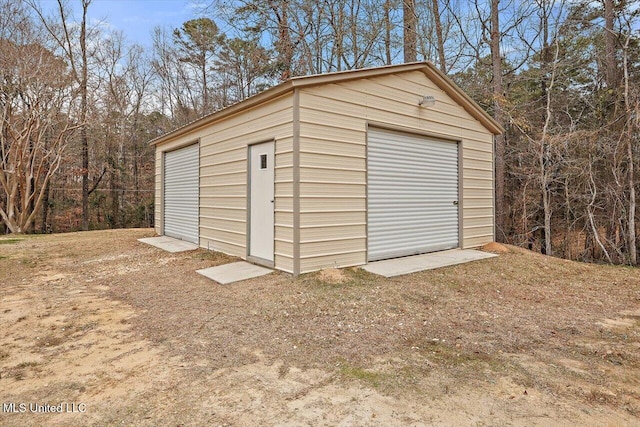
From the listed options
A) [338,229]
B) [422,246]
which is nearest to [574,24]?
[422,246]

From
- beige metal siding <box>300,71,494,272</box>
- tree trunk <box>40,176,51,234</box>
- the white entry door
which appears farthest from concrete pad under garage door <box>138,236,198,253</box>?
tree trunk <box>40,176,51,234</box>

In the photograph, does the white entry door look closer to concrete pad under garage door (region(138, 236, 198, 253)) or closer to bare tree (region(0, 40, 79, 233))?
concrete pad under garage door (region(138, 236, 198, 253))

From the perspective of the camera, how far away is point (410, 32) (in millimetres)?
10539

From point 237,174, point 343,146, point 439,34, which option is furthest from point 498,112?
point 237,174

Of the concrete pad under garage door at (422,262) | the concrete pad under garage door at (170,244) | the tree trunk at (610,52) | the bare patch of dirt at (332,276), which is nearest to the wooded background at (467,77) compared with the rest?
the tree trunk at (610,52)

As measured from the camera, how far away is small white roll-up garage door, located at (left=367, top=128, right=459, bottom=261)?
560 centimetres

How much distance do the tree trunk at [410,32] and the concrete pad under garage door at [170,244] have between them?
817 centimetres

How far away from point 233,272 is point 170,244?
129 inches

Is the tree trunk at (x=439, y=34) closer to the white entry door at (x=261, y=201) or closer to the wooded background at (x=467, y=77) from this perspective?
the wooded background at (x=467, y=77)

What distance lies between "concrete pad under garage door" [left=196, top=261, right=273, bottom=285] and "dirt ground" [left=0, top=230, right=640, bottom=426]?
17cm

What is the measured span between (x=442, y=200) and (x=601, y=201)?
557 cm

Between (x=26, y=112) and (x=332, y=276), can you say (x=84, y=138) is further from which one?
(x=332, y=276)

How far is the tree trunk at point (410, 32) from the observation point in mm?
10336

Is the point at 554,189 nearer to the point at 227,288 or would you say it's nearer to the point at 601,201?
the point at 601,201
